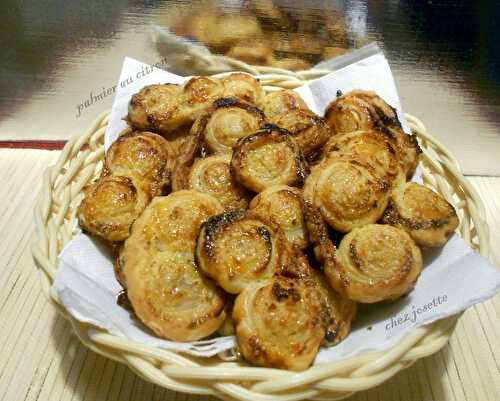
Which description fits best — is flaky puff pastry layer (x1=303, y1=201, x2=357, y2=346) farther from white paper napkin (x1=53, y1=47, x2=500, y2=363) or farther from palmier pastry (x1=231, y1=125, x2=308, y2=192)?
palmier pastry (x1=231, y1=125, x2=308, y2=192)

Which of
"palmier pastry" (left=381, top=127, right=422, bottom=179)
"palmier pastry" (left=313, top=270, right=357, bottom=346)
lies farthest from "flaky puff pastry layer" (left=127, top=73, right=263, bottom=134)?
"palmier pastry" (left=313, top=270, right=357, bottom=346)

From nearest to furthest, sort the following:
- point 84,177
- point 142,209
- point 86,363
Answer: point 142,209 < point 86,363 < point 84,177

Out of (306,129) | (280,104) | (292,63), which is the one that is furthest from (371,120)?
(292,63)

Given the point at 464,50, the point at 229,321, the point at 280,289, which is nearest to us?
the point at 280,289

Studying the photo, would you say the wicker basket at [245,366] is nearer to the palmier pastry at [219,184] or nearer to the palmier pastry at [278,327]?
the palmier pastry at [278,327]

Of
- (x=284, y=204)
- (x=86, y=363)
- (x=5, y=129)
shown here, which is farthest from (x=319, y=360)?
(x=5, y=129)

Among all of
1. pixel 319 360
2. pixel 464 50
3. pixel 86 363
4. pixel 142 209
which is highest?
pixel 464 50

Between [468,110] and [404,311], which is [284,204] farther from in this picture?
[468,110]
